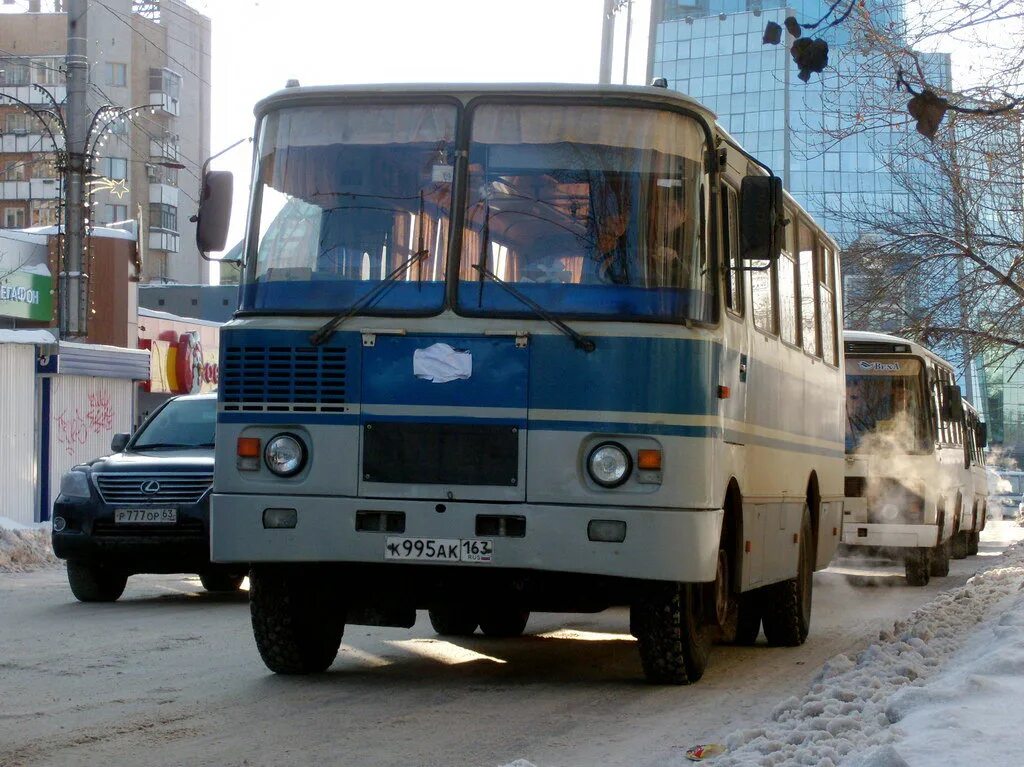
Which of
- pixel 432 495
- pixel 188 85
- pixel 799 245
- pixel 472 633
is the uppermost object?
pixel 188 85

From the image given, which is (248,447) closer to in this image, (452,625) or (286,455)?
(286,455)

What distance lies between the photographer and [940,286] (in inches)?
1201

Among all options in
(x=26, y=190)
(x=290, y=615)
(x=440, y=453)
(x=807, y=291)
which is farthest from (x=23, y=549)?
(x=26, y=190)

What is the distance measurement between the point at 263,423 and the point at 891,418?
47.5 ft

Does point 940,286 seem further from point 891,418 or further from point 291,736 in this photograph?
point 291,736

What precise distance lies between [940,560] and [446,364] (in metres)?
15.6

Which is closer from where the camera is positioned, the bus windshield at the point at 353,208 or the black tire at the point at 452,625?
the bus windshield at the point at 353,208

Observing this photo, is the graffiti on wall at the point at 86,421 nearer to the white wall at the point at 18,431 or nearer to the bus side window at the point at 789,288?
the white wall at the point at 18,431

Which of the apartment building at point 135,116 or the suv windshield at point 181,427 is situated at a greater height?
the apartment building at point 135,116

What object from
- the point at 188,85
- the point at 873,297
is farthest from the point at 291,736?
the point at 188,85

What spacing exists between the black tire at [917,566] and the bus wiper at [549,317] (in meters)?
13.7

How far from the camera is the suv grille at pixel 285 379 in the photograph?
8797mm

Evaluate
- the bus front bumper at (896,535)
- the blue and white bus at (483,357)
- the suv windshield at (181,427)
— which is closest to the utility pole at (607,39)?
the bus front bumper at (896,535)

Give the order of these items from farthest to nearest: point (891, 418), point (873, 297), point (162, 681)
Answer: point (873, 297), point (891, 418), point (162, 681)
